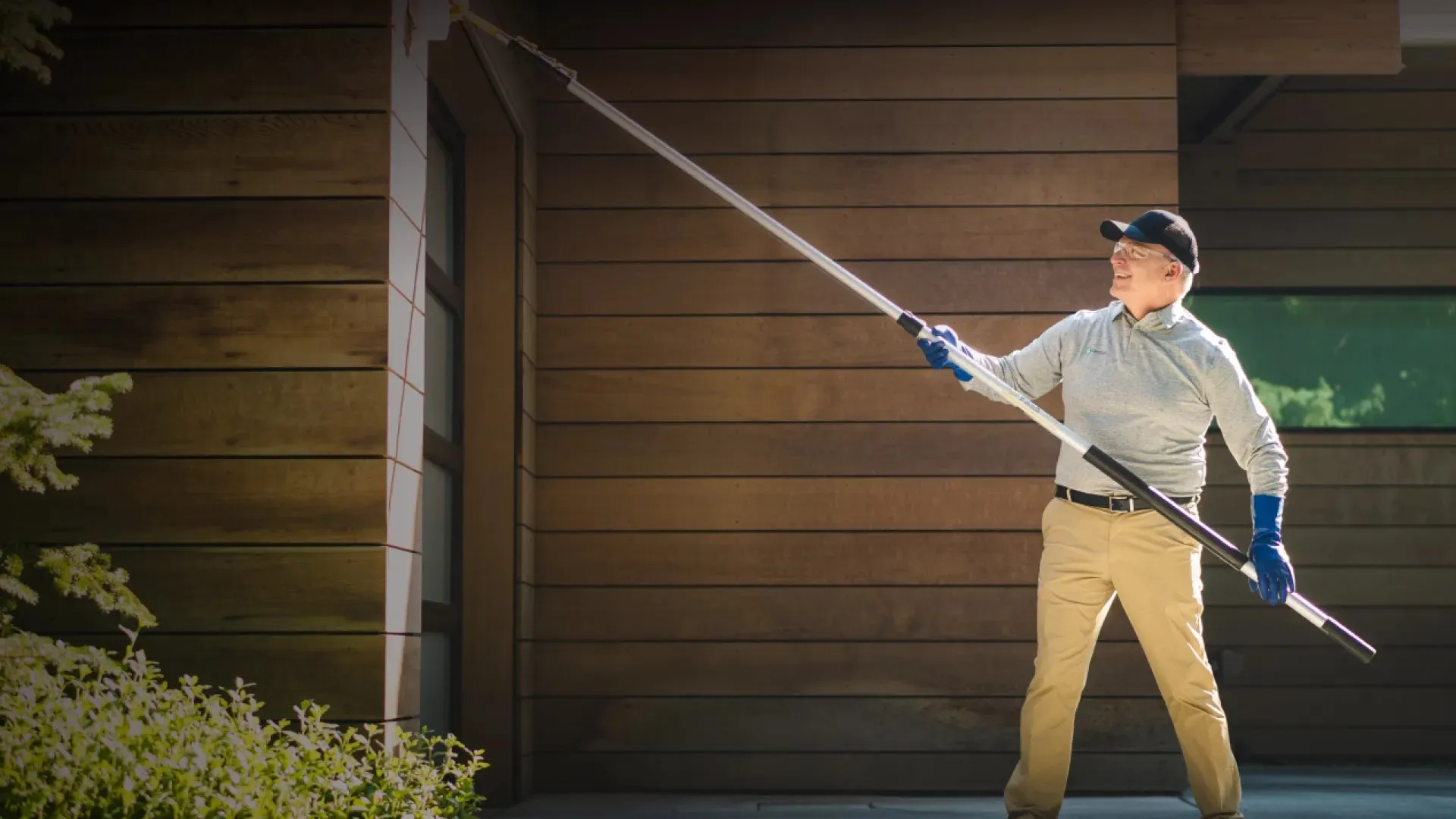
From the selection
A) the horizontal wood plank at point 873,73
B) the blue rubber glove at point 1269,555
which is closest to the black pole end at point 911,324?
the blue rubber glove at point 1269,555

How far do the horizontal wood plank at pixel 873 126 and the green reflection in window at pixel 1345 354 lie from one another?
4.71 feet

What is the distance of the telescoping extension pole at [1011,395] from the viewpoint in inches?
124

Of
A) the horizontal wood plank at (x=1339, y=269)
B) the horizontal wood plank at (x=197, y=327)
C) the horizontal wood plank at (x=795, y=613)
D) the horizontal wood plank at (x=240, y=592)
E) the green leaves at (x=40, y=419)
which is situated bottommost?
the horizontal wood plank at (x=795, y=613)

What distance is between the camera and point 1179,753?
4.50m

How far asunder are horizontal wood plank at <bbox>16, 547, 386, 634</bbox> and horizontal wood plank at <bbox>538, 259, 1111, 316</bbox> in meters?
1.99

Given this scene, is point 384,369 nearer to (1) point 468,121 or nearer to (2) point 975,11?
(1) point 468,121

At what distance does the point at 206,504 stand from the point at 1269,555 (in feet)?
6.82

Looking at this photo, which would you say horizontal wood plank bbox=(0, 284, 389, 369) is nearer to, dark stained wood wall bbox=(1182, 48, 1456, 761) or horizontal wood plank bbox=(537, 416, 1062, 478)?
horizontal wood plank bbox=(537, 416, 1062, 478)

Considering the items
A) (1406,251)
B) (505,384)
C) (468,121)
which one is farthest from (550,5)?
(1406,251)

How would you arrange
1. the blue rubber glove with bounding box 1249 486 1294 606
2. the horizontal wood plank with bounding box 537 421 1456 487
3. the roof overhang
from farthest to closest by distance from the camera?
the roof overhang < the horizontal wood plank with bounding box 537 421 1456 487 < the blue rubber glove with bounding box 1249 486 1294 606

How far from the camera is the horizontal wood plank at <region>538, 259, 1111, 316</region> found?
4613 mm

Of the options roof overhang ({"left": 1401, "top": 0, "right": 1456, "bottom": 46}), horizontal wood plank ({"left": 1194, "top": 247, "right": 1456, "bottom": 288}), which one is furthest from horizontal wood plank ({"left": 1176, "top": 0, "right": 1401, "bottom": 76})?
horizontal wood plank ({"left": 1194, "top": 247, "right": 1456, "bottom": 288})

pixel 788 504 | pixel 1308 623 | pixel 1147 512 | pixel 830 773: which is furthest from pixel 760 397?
pixel 1308 623

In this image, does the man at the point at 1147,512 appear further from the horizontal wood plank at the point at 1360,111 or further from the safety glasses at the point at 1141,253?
the horizontal wood plank at the point at 1360,111
